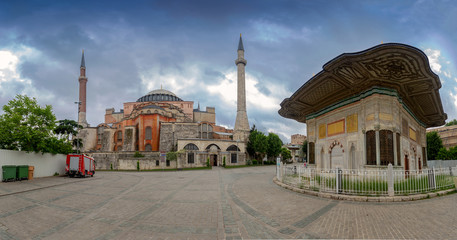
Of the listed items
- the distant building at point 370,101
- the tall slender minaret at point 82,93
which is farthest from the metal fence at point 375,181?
the tall slender minaret at point 82,93

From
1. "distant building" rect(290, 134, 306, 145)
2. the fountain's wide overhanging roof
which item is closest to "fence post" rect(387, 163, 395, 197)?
the fountain's wide overhanging roof

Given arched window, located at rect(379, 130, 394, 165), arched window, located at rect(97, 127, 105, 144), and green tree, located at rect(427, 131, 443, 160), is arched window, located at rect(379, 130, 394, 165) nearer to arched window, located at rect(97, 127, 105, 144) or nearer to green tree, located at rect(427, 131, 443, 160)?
green tree, located at rect(427, 131, 443, 160)

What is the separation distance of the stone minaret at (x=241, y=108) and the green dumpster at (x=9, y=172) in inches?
1326

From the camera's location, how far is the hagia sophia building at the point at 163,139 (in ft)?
114

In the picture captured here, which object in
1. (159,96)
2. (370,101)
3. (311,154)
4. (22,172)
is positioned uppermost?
(159,96)

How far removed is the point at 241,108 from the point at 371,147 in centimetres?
3492

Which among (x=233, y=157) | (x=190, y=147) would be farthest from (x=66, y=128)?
(x=233, y=157)

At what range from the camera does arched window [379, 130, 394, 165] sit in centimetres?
1078

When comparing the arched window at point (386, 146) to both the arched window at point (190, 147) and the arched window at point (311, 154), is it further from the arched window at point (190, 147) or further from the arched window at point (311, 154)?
the arched window at point (190, 147)

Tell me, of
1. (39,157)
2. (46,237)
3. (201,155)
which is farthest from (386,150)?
(201,155)

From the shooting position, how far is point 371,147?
11180mm

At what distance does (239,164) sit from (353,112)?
2798 centimetres

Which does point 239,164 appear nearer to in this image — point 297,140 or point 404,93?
point 404,93

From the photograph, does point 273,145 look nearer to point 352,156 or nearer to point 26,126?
point 352,156
